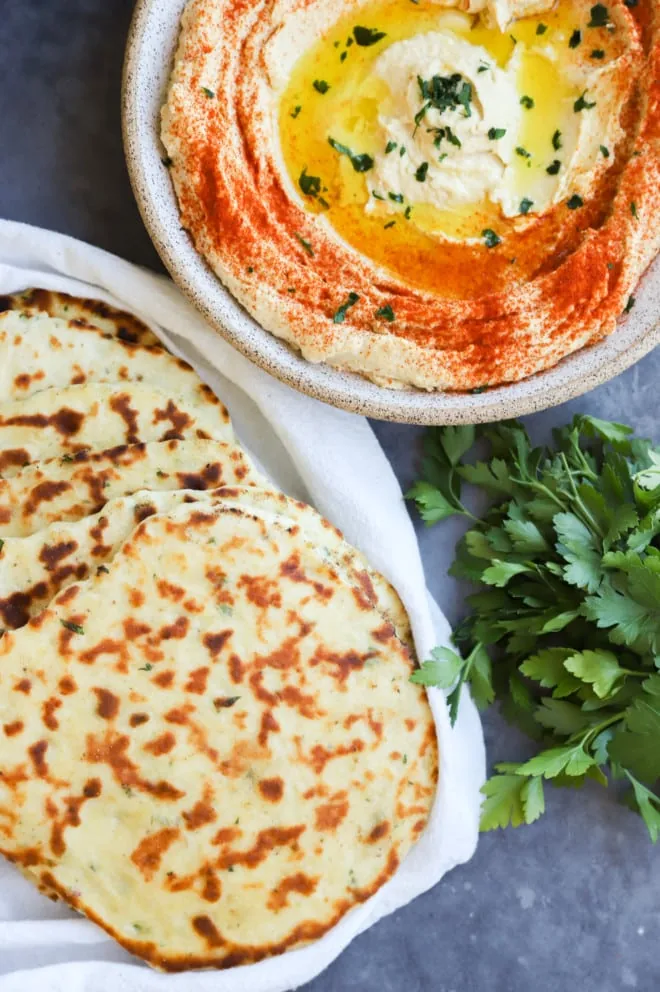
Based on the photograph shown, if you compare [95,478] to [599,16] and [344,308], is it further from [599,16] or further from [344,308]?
[599,16]

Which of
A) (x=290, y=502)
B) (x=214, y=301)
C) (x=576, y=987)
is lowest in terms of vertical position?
(x=576, y=987)

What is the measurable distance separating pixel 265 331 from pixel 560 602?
130 centimetres

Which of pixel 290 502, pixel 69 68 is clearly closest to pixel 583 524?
pixel 290 502

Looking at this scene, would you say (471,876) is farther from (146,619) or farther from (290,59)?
(290,59)

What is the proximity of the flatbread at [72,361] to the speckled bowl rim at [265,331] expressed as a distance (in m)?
0.27

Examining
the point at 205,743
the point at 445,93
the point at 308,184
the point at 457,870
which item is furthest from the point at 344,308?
the point at 457,870

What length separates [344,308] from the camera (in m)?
2.93

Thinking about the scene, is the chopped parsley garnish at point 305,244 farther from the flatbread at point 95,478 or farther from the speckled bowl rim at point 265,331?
the flatbread at point 95,478

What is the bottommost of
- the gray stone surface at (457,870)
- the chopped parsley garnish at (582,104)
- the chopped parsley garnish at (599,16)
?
the gray stone surface at (457,870)

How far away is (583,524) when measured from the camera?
3.14 m

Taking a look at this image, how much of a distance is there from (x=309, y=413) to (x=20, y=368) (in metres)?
0.92

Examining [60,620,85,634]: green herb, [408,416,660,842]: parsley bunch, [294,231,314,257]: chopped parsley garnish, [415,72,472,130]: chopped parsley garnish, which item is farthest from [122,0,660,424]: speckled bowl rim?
[60,620,85,634]: green herb

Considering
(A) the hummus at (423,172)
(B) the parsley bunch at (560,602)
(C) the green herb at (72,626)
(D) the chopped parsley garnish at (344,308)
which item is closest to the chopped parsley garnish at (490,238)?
(A) the hummus at (423,172)

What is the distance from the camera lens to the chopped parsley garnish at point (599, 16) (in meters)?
3.04
